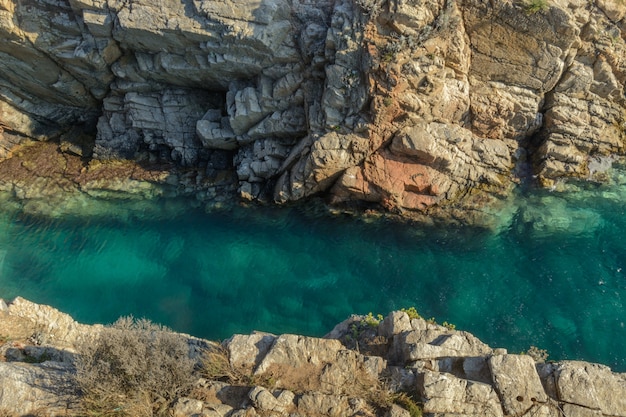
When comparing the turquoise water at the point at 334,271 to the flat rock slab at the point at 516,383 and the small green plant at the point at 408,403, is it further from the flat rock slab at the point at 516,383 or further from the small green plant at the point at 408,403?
the small green plant at the point at 408,403

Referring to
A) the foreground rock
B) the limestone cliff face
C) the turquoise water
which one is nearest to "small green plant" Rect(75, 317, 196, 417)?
the foreground rock

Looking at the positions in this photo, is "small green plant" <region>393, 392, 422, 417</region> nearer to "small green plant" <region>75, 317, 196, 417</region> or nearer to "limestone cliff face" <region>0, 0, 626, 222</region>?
"small green plant" <region>75, 317, 196, 417</region>

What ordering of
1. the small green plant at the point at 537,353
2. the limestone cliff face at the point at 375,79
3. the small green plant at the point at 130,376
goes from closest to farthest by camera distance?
the small green plant at the point at 130,376 → the small green plant at the point at 537,353 → the limestone cliff face at the point at 375,79

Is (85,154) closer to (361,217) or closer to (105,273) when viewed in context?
(105,273)

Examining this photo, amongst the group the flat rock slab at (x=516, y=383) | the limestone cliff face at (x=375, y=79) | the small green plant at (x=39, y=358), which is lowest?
the small green plant at (x=39, y=358)

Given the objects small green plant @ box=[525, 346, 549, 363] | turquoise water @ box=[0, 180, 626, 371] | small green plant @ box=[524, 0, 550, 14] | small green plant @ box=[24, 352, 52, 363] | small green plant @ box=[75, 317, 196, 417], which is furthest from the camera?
small green plant @ box=[524, 0, 550, 14]

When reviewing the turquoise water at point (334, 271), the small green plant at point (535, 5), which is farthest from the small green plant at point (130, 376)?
the small green plant at point (535, 5)

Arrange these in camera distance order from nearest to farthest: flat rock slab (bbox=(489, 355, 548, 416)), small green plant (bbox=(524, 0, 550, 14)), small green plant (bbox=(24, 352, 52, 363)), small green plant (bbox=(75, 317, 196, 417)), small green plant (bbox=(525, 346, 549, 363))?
small green plant (bbox=(75, 317, 196, 417)) → flat rock slab (bbox=(489, 355, 548, 416)) → small green plant (bbox=(24, 352, 52, 363)) → small green plant (bbox=(525, 346, 549, 363)) → small green plant (bbox=(524, 0, 550, 14))
